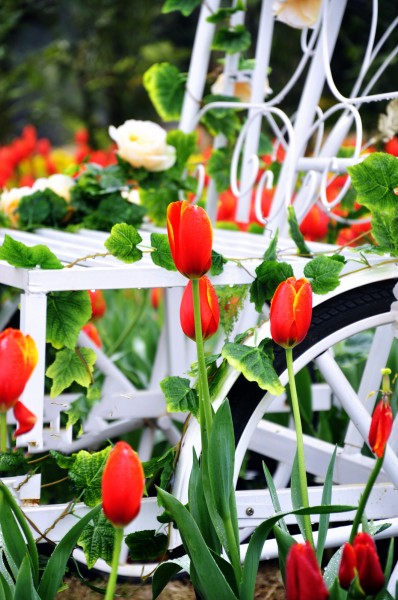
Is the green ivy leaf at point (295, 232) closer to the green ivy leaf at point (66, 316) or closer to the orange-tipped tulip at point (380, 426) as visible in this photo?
the green ivy leaf at point (66, 316)

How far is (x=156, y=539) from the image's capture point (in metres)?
1.41

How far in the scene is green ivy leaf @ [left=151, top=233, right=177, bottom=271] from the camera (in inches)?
55.2

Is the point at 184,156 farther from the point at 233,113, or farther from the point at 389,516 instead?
the point at 389,516

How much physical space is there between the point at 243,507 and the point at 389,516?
0.25 meters

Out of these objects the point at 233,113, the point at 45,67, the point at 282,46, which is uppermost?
the point at 45,67

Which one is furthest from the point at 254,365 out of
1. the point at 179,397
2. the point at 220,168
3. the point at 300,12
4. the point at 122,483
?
the point at 220,168

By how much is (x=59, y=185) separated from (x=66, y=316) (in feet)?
2.65

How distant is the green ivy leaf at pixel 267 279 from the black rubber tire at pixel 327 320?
7 centimetres

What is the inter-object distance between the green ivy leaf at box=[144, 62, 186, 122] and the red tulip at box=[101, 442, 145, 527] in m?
1.58

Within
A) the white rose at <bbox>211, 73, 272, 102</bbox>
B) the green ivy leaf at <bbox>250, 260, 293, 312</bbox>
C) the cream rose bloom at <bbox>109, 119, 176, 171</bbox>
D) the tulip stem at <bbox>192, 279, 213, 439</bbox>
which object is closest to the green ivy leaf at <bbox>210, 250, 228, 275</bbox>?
the green ivy leaf at <bbox>250, 260, 293, 312</bbox>

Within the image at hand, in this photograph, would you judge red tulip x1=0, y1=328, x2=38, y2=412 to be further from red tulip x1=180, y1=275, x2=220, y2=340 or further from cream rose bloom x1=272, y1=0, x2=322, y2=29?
cream rose bloom x1=272, y1=0, x2=322, y2=29

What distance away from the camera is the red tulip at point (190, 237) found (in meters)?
1.12

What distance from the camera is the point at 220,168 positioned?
238cm

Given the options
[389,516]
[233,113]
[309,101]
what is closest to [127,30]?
[233,113]
